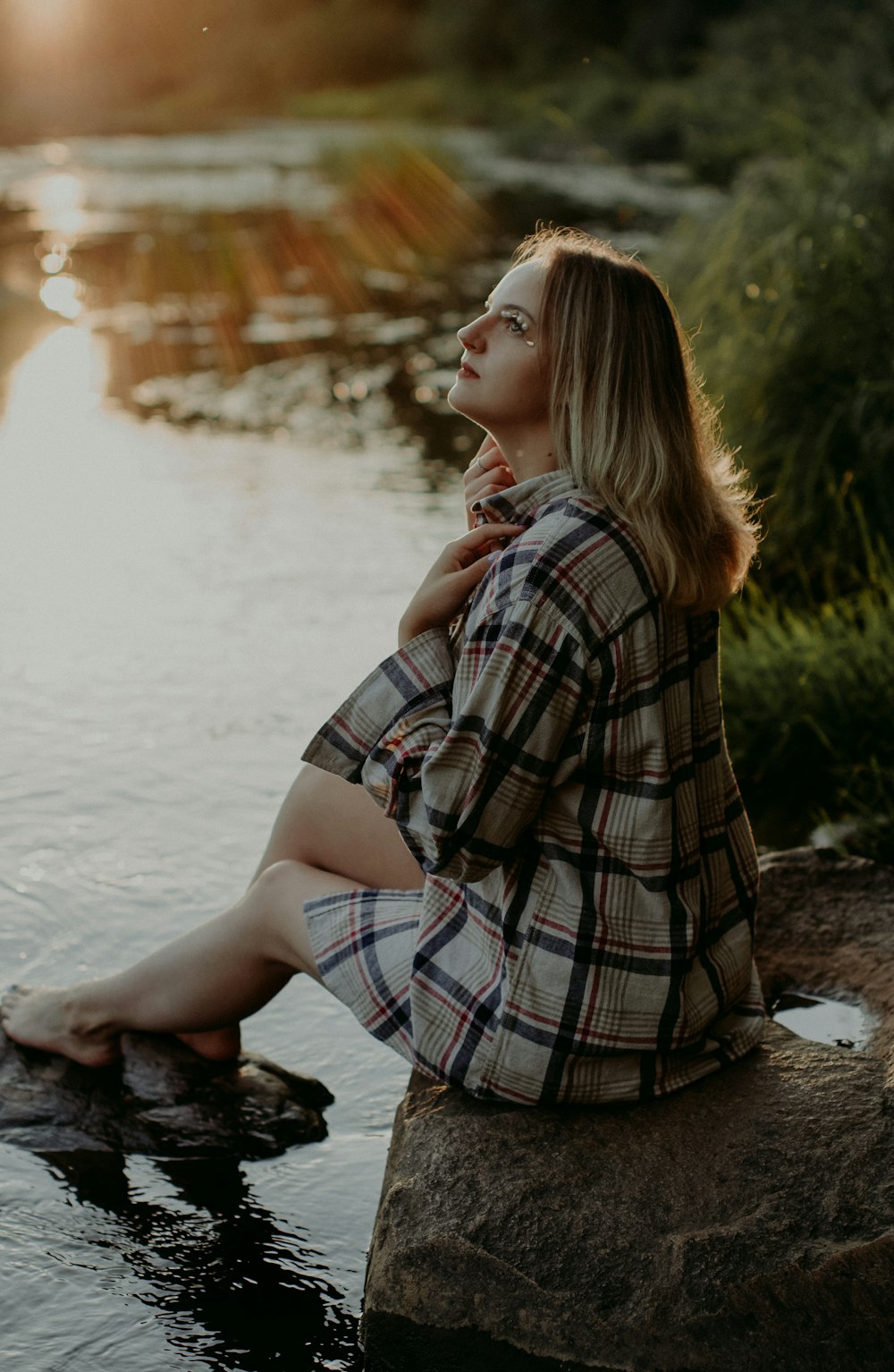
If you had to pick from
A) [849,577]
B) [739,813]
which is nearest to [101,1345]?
[739,813]

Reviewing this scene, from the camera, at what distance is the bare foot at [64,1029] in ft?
8.27

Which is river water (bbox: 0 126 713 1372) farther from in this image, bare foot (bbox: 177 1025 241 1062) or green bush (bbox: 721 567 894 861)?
green bush (bbox: 721 567 894 861)

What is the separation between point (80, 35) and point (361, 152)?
2427 cm

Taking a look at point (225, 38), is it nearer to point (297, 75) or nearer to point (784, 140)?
point (297, 75)

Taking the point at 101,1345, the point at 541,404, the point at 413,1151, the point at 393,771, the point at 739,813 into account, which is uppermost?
the point at 541,404

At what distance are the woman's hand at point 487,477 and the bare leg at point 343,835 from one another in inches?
18.6

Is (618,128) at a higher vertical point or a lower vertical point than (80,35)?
lower

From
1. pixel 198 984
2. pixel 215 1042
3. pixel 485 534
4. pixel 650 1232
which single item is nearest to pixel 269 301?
pixel 215 1042

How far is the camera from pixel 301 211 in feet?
48.7

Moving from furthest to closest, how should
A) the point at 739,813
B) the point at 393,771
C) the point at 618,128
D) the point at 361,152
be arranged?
1. the point at 361,152
2. the point at 618,128
3. the point at 739,813
4. the point at 393,771

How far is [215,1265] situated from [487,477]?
1.18 metres

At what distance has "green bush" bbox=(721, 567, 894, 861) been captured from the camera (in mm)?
3648

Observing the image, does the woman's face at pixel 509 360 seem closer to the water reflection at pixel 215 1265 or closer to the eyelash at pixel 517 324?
the eyelash at pixel 517 324

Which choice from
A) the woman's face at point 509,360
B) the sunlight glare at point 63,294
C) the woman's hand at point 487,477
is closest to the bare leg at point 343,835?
the woman's hand at point 487,477
